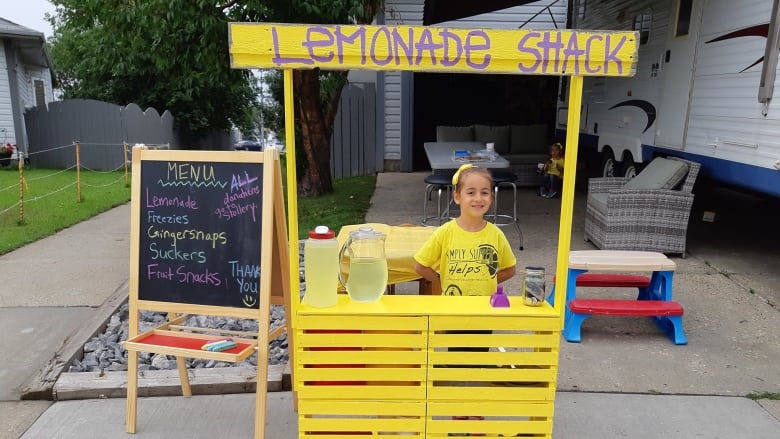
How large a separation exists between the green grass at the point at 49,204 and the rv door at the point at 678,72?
7.88 metres

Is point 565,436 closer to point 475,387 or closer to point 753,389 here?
point 475,387

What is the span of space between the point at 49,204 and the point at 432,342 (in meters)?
9.28

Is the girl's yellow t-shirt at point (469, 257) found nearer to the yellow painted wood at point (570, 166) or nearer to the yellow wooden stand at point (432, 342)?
the yellow wooden stand at point (432, 342)

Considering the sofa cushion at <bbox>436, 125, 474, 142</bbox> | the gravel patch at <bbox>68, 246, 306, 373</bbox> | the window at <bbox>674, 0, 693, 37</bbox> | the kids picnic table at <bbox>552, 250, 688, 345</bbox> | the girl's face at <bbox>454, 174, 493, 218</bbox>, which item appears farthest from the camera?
the sofa cushion at <bbox>436, 125, 474, 142</bbox>

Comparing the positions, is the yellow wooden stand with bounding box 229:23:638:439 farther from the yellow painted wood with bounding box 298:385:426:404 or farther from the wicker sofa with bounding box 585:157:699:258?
the wicker sofa with bounding box 585:157:699:258

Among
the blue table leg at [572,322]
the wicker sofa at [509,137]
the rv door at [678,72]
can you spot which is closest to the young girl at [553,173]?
the wicker sofa at [509,137]

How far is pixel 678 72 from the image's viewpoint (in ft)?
22.4

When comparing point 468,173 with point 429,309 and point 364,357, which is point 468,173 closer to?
point 429,309

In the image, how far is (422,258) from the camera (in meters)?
2.81

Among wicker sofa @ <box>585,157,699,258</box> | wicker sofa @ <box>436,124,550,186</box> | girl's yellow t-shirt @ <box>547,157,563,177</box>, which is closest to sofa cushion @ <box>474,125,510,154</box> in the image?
wicker sofa @ <box>436,124,550,186</box>

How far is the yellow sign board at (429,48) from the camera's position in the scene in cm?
215

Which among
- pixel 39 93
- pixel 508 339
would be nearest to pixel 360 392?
pixel 508 339

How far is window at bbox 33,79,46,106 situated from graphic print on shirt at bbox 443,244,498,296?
22.2 metres

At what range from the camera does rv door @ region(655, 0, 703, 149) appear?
6.52m
